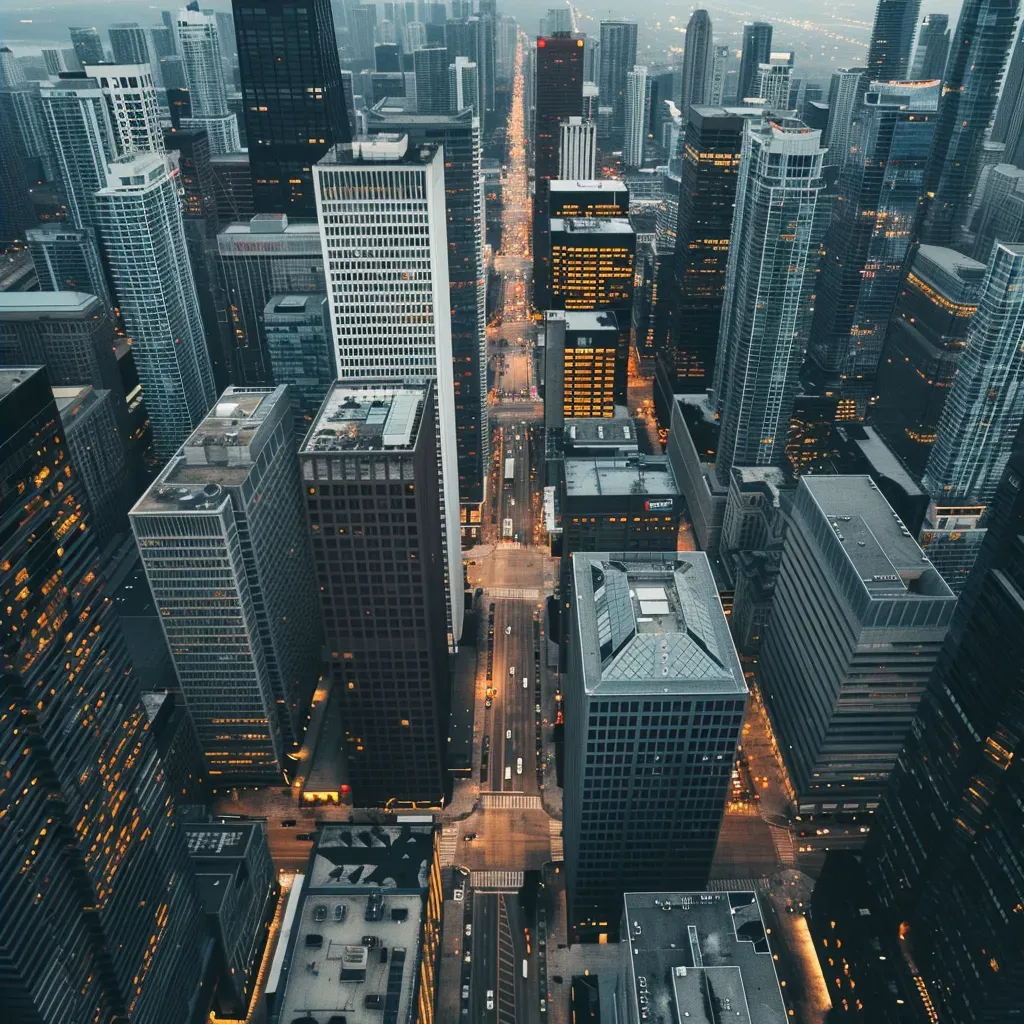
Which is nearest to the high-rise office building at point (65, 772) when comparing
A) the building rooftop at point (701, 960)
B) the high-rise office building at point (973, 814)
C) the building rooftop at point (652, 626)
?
the building rooftop at point (652, 626)

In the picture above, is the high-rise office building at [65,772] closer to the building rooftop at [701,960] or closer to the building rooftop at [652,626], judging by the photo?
the building rooftop at [652,626]

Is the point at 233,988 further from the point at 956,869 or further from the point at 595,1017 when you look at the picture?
the point at 956,869

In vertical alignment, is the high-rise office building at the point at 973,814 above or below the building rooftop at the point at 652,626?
below

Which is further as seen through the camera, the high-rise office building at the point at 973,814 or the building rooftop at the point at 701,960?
the high-rise office building at the point at 973,814

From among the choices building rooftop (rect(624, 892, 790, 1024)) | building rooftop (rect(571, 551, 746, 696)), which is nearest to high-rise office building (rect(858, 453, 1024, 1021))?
building rooftop (rect(624, 892, 790, 1024))

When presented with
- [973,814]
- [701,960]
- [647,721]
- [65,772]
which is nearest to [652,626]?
[647,721]

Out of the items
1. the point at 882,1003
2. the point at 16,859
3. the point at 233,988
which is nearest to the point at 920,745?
the point at 882,1003
